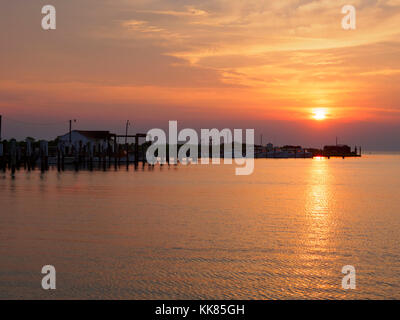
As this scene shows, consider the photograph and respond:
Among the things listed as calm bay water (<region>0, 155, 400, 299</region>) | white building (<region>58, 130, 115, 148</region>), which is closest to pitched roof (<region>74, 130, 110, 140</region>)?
white building (<region>58, 130, 115, 148</region>)

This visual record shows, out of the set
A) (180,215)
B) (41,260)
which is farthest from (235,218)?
(41,260)

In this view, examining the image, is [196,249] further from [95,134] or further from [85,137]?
[95,134]

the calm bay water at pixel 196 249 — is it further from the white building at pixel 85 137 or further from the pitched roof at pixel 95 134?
the pitched roof at pixel 95 134

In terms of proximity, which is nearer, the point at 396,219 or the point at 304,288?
the point at 304,288

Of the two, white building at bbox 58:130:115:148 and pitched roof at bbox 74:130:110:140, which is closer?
white building at bbox 58:130:115:148

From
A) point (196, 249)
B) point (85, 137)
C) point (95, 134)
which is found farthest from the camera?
point (95, 134)

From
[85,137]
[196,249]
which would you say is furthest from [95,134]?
[196,249]

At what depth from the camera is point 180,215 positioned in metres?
22.5

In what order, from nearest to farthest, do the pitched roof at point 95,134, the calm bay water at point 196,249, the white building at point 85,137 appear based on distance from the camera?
the calm bay water at point 196,249 → the white building at point 85,137 → the pitched roof at point 95,134

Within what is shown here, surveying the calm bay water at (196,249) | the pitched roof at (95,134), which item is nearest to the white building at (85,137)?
the pitched roof at (95,134)

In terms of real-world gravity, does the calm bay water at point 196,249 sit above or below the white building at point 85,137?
below

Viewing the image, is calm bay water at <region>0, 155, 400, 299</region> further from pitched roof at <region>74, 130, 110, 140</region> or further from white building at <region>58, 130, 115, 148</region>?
pitched roof at <region>74, 130, 110, 140</region>
